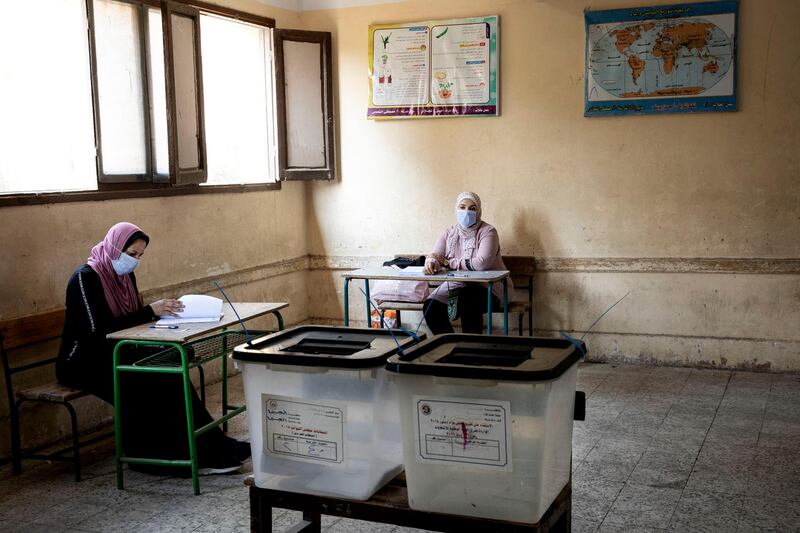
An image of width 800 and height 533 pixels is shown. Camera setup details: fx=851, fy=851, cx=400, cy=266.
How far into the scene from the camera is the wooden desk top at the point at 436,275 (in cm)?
566

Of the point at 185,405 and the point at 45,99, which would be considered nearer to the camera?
the point at 185,405

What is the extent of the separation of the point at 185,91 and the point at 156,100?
303mm

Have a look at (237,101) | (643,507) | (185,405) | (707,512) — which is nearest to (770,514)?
(707,512)

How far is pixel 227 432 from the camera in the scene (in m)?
4.99

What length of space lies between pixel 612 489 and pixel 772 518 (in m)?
0.70

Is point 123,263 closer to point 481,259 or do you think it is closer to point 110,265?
point 110,265

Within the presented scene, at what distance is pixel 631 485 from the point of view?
4.06 meters

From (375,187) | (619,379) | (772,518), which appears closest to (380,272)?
(375,187)

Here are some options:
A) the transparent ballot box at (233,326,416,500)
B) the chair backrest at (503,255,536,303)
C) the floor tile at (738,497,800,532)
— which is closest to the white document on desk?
the chair backrest at (503,255,536,303)

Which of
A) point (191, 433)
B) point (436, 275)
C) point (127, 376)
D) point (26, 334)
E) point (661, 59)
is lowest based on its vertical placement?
point (191, 433)

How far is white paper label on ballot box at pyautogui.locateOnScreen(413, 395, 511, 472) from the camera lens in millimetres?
1980

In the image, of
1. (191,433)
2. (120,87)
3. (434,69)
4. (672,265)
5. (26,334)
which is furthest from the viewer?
(434,69)

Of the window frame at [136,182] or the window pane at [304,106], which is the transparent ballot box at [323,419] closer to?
the window frame at [136,182]

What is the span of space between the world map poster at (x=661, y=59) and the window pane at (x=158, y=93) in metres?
3.10
